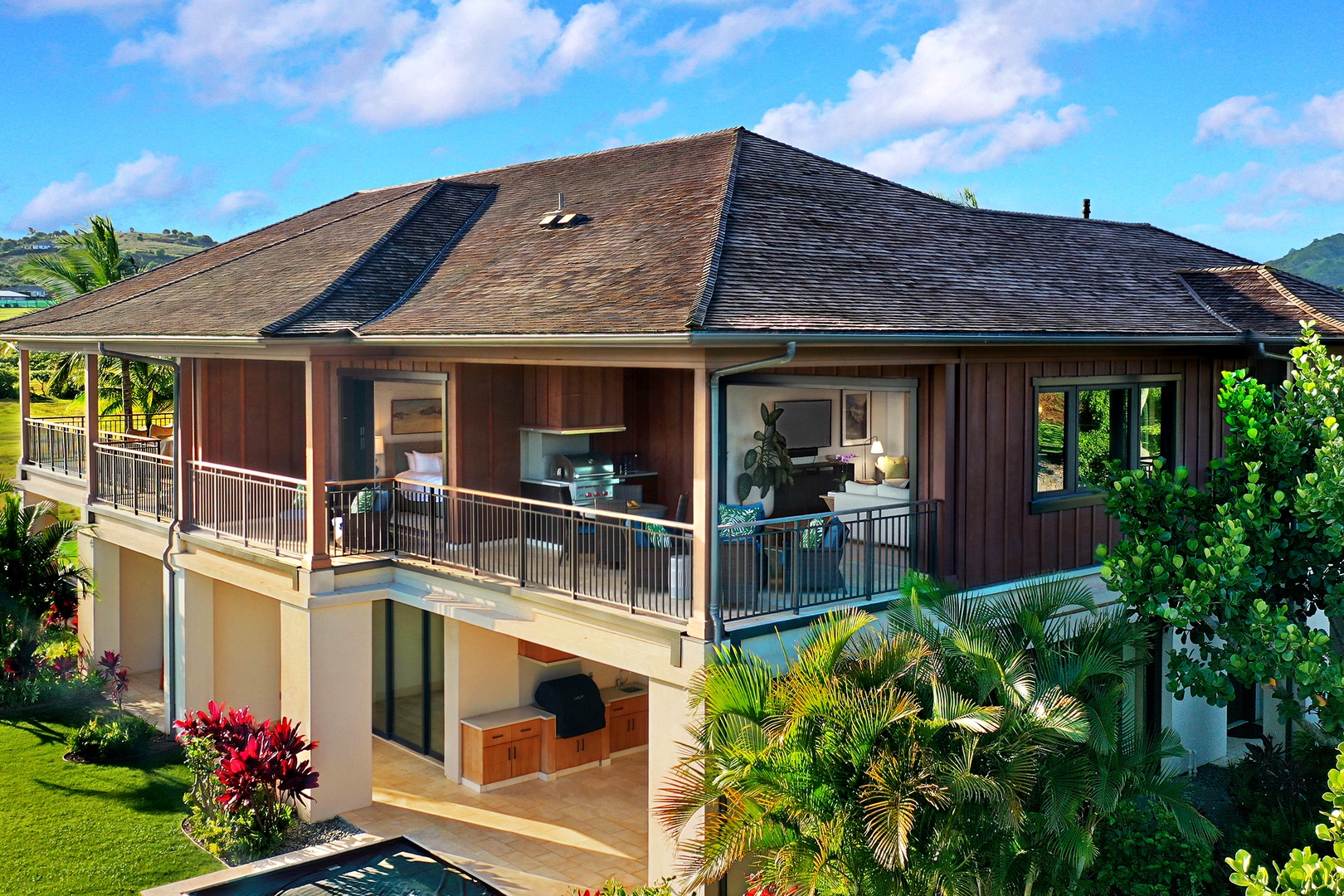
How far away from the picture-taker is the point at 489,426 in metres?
14.6

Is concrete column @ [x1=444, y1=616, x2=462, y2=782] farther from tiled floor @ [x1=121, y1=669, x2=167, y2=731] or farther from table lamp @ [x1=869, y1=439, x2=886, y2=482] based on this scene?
table lamp @ [x1=869, y1=439, x2=886, y2=482]

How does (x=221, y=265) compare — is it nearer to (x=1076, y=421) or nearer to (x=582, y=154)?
(x=582, y=154)

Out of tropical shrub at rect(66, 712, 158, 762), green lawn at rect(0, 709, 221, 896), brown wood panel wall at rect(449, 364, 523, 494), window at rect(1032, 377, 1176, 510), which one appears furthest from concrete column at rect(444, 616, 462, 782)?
window at rect(1032, 377, 1176, 510)

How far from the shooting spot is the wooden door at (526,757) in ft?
49.2

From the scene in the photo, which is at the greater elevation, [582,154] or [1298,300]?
[582,154]

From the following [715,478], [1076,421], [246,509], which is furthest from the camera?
[246,509]

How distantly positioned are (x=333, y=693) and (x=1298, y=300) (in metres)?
13.6

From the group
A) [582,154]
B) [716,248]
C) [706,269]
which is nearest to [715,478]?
[706,269]

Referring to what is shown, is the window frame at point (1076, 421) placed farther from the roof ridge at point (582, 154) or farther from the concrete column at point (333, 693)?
the concrete column at point (333, 693)

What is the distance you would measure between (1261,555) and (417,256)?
1129 cm

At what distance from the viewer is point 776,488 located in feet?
47.8

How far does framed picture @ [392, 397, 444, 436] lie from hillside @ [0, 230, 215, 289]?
→ 268ft

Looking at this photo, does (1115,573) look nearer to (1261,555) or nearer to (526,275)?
(1261,555)

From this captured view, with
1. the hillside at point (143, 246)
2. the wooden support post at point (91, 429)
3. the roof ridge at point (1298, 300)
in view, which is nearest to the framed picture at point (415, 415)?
the wooden support post at point (91, 429)
